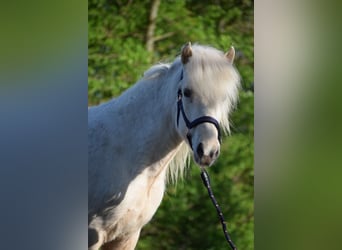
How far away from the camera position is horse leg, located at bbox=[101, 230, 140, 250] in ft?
10.1

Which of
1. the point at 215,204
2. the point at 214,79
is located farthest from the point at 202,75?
the point at 215,204

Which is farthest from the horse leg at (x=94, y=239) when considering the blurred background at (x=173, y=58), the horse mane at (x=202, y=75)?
the horse mane at (x=202, y=75)

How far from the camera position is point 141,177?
306 cm

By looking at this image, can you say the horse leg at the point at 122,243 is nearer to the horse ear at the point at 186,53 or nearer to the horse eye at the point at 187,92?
the horse eye at the point at 187,92

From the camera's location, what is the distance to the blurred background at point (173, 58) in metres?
3.17

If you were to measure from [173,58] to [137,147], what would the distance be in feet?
1.86

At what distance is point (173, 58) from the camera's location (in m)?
3.16

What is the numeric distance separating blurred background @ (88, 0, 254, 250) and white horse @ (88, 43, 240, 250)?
11 centimetres

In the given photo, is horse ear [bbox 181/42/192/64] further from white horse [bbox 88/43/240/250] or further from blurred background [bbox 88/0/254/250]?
blurred background [bbox 88/0/254/250]

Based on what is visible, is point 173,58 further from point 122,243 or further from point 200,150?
point 122,243
